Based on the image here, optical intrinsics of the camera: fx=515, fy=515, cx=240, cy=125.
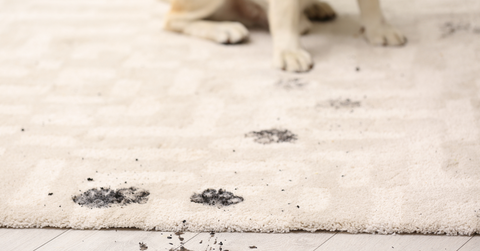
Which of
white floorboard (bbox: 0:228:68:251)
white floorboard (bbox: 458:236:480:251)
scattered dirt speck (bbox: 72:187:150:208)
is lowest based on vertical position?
white floorboard (bbox: 0:228:68:251)

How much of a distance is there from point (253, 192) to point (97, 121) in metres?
0.59

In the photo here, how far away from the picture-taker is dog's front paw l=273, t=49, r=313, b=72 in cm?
181

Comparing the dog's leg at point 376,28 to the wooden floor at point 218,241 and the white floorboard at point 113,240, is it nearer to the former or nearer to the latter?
the wooden floor at point 218,241

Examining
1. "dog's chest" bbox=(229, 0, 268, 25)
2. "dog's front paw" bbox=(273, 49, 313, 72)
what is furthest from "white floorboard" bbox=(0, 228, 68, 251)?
"dog's chest" bbox=(229, 0, 268, 25)

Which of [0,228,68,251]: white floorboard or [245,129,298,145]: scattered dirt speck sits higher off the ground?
[245,129,298,145]: scattered dirt speck

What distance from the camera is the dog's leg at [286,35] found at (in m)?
1.83

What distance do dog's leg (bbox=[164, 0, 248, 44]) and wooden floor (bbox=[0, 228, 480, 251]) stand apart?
1.13 meters

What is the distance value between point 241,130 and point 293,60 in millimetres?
484

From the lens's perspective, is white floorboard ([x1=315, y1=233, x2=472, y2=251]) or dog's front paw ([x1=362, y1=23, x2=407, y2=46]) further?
dog's front paw ([x1=362, y1=23, x2=407, y2=46])

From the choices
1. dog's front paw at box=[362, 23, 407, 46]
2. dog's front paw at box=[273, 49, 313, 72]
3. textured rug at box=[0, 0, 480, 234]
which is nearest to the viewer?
textured rug at box=[0, 0, 480, 234]

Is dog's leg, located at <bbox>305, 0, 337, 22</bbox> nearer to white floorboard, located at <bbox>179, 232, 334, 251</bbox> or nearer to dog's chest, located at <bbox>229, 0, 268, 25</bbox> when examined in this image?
dog's chest, located at <bbox>229, 0, 268, 25</bbox>

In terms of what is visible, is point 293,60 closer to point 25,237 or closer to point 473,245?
point 473,245

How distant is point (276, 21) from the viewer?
1.90m

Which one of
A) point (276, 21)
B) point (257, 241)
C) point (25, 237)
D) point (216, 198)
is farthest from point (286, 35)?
point (25, 237)
